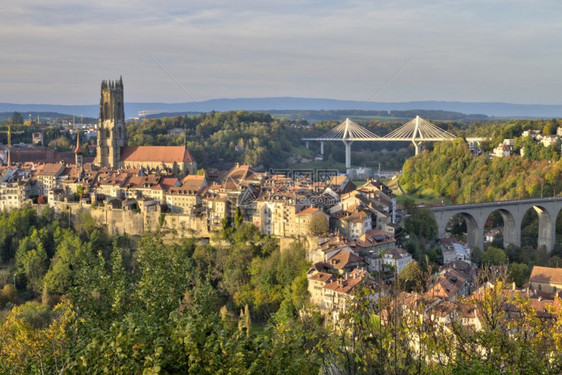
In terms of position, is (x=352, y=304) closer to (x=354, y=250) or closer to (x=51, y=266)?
(x=354, y=250)

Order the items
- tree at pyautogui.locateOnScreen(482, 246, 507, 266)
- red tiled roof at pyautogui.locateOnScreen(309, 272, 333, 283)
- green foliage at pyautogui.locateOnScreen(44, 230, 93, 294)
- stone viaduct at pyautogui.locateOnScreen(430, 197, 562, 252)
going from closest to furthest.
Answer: red tiled roof at pyautogui.locateOnScreen(309, 272, 333, 283), green foliage at pyautogui.locateOnScreen(44, 230, 93, 294), tree at pyautogui.locateOnScreen(482, 246, 507, 266), stone viaduct at pyautogui.locateOnScreen(430, 197, 562, 252)

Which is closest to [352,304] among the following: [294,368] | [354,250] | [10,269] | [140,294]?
[294,368]

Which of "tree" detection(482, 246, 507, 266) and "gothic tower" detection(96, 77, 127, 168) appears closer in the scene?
"tree" detection(482, 246, 507, 266)

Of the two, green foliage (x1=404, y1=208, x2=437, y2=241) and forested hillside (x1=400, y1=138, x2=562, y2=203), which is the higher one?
forested hillside (x1=400, y1=138, x2=562, y2=203)

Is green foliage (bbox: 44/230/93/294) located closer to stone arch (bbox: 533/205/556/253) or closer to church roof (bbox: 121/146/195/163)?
church roof (bbox: 121/146/195/163)

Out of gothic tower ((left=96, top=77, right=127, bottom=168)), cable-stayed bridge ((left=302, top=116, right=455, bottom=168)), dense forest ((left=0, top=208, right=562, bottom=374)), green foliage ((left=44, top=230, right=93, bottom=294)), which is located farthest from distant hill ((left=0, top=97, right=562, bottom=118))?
dense forest ((left=0, top=208, right=562, bottom=374))

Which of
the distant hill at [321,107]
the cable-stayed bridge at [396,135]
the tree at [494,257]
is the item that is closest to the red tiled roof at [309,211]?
the tree at [494,257]

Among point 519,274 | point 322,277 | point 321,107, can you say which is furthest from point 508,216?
point 321,107
